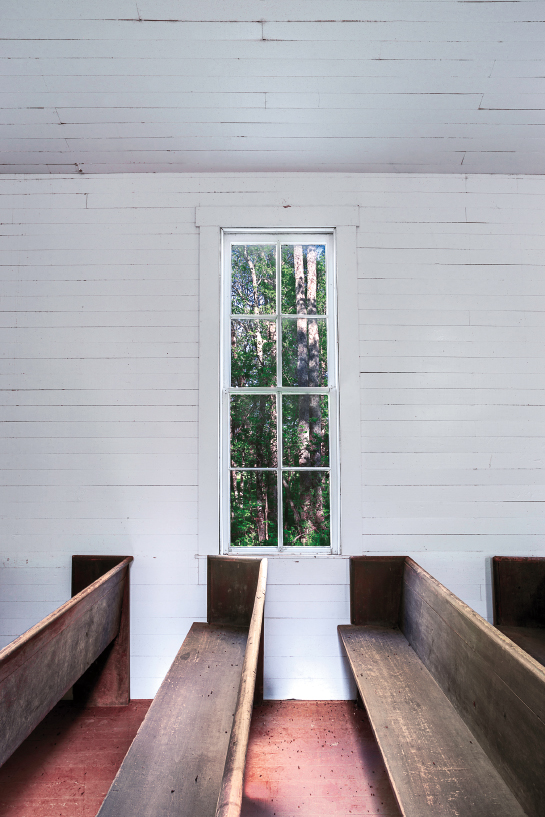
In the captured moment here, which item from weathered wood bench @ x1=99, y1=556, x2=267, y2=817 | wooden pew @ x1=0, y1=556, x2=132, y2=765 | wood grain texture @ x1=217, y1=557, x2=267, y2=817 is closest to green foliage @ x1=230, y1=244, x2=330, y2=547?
weathered wood bench @ x1=99, y1=556, x2=267, y2=817

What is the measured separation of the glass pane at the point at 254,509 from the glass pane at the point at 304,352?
602 mm

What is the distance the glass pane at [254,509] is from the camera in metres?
2.63

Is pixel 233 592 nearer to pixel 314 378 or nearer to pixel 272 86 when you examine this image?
pixel 314 378

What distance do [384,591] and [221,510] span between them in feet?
3.34

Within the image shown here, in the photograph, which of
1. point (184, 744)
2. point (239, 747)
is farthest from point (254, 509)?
point (239, 747)

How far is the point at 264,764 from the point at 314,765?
0.72ft

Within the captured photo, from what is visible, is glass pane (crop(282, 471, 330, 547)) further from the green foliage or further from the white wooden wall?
the white wooden wall

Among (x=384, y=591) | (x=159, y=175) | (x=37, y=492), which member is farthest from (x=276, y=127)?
(x=384, y=591)

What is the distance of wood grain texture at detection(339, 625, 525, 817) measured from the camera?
1265 mm

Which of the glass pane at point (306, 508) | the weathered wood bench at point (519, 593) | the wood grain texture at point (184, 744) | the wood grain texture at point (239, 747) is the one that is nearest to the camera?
the wood grain texture at point (239, 747)

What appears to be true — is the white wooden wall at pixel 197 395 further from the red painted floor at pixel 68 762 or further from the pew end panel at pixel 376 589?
the red painted floor at pixel 68 762

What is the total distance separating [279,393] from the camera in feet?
8.82

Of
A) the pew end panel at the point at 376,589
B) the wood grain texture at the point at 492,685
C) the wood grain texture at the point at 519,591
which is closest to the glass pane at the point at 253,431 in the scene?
the pew end panel at the point at 376,589

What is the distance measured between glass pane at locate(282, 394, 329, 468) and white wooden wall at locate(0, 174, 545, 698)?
235 millimetres
